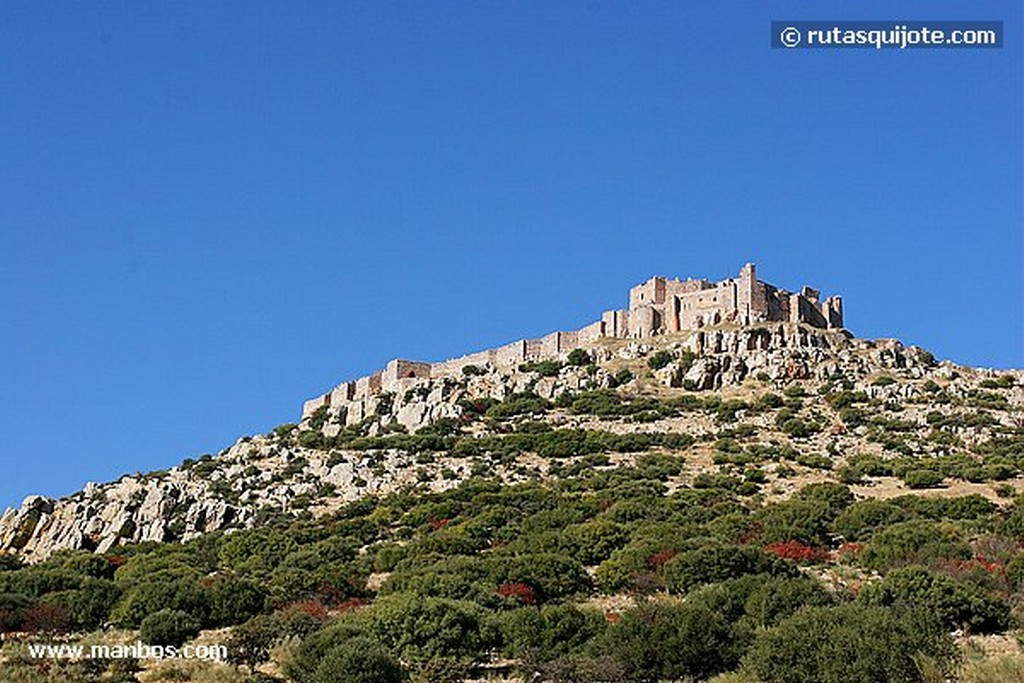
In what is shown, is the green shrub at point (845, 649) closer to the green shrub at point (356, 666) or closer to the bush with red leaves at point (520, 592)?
the green shrub at point (356, 666)

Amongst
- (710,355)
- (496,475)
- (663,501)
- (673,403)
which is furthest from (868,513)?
(710,355)

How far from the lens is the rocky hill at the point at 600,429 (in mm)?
46375

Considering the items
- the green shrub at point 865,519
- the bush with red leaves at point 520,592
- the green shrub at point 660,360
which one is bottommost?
the bush with red leaves at point 520,592

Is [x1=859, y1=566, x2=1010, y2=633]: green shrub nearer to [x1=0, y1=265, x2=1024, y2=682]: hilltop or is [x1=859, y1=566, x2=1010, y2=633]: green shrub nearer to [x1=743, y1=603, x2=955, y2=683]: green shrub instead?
[x1=0, y1=265, x2=1024, y2=682]: hilltop

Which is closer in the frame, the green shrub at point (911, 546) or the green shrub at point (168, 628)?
the green shrub at point (168, 628)

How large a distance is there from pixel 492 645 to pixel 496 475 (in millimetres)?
27189

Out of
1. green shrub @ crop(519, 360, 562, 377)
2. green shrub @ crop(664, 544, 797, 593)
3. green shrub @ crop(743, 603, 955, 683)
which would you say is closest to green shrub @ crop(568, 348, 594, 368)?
green shrub @ crop(519, 360, 562, 377)

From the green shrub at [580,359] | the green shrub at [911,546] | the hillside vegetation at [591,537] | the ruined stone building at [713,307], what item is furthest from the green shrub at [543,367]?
the green shrub at [911,546]

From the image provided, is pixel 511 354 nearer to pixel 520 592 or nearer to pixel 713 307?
pixel 713 307

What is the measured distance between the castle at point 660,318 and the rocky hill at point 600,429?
1191mm

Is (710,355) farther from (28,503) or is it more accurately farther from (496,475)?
(28,503)

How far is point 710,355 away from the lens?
6419 cm

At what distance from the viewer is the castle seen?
224 feet

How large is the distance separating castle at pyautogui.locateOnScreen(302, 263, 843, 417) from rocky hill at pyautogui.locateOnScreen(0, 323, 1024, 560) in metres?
1.19
